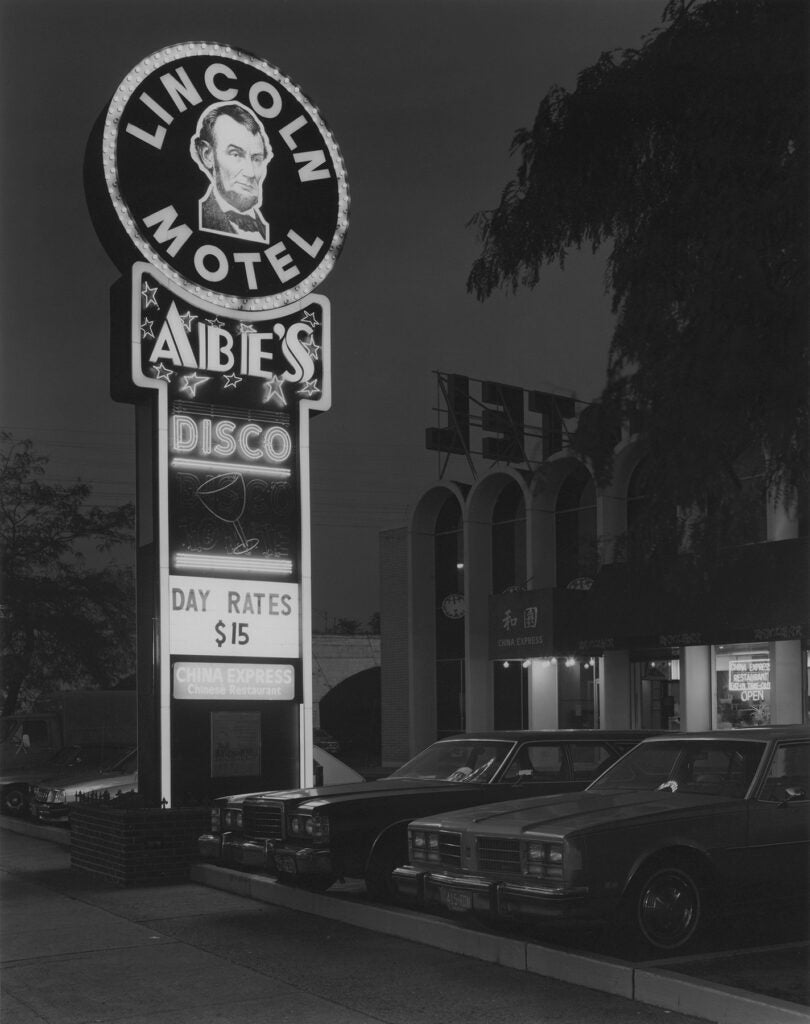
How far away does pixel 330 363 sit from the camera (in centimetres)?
1625

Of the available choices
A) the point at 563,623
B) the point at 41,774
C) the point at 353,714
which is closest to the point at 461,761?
the point at 41,774

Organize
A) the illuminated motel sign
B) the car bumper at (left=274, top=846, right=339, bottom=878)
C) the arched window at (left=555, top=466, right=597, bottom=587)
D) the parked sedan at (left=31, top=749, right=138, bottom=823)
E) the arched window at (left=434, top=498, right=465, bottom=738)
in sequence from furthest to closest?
the arched window at (left=434, top=498, right=465, bottom=738) < the arched window at (left=555, top=466, right=597, bottom=587) < the parked sedan at (left=31, top=749, right=138, bottom=823) < the illuminated motel sign < the car bumper at (left=274, top=846, right=339, bottom=878)

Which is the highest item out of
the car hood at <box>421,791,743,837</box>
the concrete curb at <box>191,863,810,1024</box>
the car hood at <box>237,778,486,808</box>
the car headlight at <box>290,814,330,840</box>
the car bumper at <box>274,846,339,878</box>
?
the car hood at <box>421,791,743,837</box>

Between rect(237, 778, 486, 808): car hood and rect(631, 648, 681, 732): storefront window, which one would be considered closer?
rect(237, 778, 486, 808): car hood

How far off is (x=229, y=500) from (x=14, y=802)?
436 inches

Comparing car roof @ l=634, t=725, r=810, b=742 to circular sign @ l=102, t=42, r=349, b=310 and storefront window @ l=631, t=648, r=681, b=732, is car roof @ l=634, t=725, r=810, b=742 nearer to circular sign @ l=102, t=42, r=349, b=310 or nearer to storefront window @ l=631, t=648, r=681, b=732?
circular sign @ l=102, t=42, r=349, b=310

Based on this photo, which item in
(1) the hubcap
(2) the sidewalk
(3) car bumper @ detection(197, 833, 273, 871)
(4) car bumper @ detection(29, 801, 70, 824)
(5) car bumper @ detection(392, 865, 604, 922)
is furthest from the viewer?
(4) car bumper @ detection(29, 801, 70, 824)

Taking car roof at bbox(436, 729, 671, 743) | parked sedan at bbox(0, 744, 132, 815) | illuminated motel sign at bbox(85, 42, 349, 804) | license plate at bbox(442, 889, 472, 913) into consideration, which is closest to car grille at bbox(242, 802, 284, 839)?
car roof at bbox(436, 729, 671, 743)

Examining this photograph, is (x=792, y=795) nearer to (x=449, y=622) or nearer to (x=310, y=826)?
(x=310, y=826)

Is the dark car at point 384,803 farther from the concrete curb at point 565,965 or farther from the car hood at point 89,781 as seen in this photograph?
the car hood at point 89,781

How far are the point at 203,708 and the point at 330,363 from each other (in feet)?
15.0

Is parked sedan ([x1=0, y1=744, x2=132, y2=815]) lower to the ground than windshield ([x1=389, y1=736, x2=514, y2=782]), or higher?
lower

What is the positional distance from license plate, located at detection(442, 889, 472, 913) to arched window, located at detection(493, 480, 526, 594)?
21.9 metres

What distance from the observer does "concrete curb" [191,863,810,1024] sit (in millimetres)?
6984
